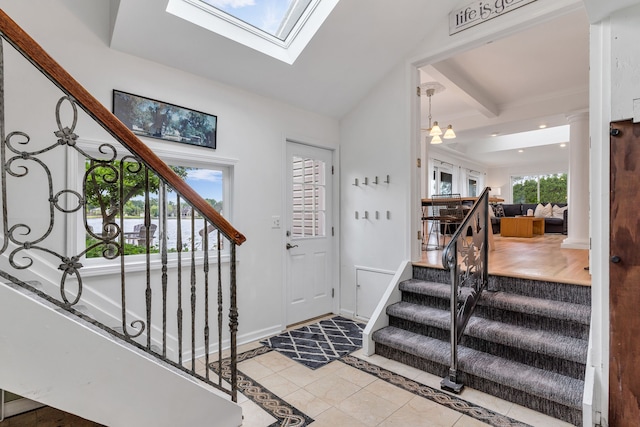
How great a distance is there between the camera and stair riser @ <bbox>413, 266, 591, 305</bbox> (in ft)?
8.13

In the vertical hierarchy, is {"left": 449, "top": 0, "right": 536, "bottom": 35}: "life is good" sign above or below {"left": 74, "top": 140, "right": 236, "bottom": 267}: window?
above

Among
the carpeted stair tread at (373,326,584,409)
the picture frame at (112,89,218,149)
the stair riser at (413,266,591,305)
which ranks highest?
the picture frame at (112,89,218,149)

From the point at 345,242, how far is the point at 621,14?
3.04 m

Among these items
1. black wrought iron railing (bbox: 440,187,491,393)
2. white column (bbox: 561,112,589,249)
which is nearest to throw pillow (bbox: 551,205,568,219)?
white column (bbox: 561,112,589,249)

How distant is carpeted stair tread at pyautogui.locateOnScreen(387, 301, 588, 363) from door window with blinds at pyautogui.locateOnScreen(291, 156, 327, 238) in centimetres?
144

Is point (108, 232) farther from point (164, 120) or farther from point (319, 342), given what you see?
point (319, 342)

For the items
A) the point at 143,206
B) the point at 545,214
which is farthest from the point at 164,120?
the point at 545,214

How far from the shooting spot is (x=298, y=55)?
3146 millimetres

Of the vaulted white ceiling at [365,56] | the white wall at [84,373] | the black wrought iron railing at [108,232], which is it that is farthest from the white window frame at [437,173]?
the white wall at [84,373]

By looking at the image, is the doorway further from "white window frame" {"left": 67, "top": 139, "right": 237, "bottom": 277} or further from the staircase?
"white window frame" {"left": 67, "top": 139, "right": 237, "bottom": 277}

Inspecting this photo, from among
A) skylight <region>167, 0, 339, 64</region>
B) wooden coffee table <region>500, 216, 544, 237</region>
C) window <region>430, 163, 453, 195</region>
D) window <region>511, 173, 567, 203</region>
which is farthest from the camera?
window <region>511, 173, 567, 203</region>

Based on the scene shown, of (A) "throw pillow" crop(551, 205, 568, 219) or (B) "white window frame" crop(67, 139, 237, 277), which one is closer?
(B) "white window frame" crop(67, 139, 237, 277)

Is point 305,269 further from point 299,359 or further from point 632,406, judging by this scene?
point 632,406

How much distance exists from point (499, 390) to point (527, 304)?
68cm
